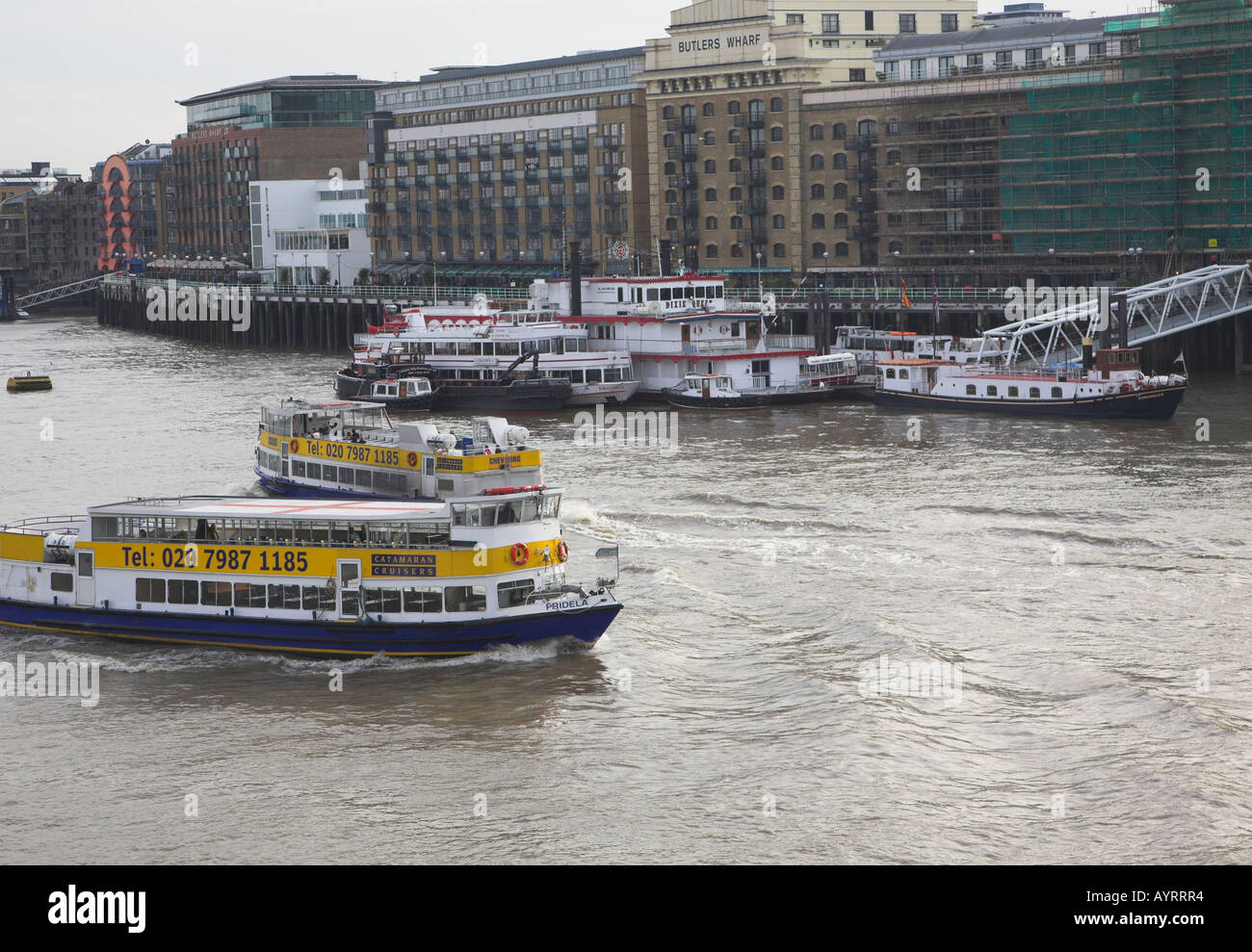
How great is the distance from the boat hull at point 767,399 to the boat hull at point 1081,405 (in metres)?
6.32

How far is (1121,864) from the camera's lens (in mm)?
24234

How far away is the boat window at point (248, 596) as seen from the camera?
117 ft

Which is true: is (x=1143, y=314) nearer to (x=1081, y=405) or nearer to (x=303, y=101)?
(x=1081, y=405)

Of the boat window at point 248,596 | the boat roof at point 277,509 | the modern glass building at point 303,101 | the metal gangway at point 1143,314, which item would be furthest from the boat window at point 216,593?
the modern glass building at point 303,101

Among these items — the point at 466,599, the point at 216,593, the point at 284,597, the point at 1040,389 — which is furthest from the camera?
the point at 1040,389

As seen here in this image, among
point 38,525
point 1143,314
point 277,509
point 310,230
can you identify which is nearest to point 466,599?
point 277,509

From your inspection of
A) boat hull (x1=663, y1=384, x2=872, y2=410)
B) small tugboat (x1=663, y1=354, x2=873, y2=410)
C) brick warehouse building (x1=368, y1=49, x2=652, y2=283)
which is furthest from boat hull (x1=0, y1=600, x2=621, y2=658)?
brick warehouse building (x1=368, y1=49, x2=652, y2=283)

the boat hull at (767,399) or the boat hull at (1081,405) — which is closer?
the boat hull at (1081,405)

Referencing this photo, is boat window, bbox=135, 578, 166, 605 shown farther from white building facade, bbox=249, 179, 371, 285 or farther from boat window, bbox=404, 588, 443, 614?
white building facade, bbox=249, 179, 371, 285

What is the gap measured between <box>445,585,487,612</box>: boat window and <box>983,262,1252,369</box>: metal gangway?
5060cm

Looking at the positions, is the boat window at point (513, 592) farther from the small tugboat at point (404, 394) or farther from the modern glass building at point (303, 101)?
the modern glass building at point (303, 101)

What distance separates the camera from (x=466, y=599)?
3500 cm

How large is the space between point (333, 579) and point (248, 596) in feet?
6.52
